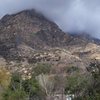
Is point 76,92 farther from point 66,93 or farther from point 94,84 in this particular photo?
point 94,84

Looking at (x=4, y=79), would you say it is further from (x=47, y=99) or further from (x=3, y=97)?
(x=3, y=97)

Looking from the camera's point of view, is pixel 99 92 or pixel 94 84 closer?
pixel 99 92

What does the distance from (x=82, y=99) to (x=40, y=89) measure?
103ft

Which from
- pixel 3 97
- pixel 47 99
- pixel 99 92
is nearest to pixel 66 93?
pixel 47 99

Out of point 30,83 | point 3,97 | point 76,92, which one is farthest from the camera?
point 30,83

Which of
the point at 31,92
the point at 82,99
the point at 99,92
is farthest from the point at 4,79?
the point at 99,92

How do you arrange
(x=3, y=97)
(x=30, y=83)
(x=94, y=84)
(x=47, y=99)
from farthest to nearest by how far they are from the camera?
(x=30, y=83) < (x=47, y=99) < (x=3, y=97) < (x=94, y=84)

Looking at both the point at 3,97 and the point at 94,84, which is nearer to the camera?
the point at 94,84

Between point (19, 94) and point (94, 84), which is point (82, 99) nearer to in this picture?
point (94, 84)

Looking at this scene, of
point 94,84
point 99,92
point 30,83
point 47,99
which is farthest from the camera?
point 30,83

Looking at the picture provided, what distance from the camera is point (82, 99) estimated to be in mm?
73875

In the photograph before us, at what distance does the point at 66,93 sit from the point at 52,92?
6.55m

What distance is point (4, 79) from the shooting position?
104188 mm

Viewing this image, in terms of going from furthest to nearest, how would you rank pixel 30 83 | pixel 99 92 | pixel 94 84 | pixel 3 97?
pixel 30 83 < pixel 3 97 < pixel 94 84 < pixel 99 92
